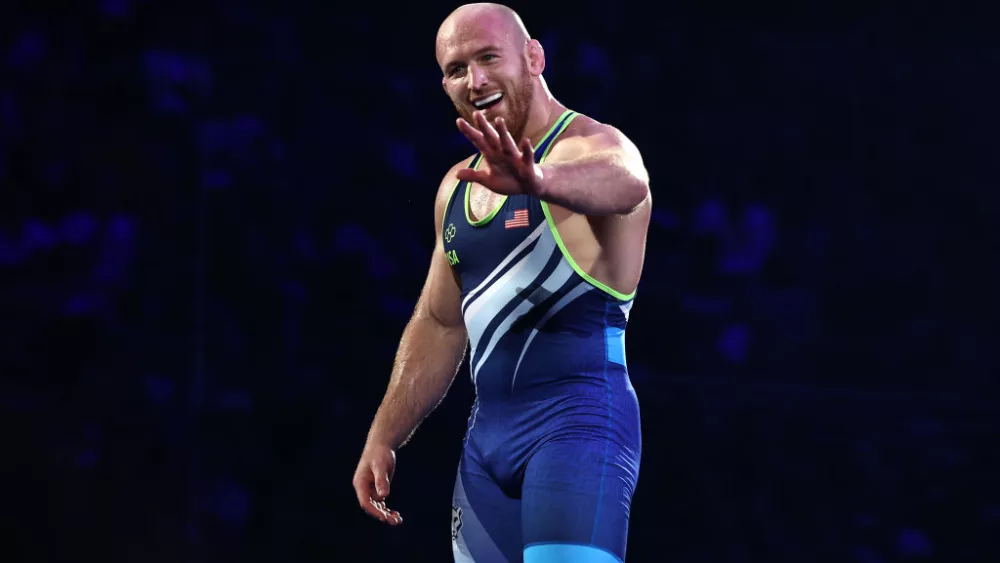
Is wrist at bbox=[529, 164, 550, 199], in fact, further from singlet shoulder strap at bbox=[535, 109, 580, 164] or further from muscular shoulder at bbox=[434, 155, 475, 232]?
muscular shoulder at bbox=[434, 155, 475, 232]

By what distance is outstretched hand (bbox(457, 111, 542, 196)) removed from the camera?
205cm

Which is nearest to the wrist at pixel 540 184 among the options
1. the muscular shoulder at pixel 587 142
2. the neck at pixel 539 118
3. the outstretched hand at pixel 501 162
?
the outstretched hand at pixel 501 162

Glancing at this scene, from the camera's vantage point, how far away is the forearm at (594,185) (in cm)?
215

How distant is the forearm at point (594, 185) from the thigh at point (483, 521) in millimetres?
676

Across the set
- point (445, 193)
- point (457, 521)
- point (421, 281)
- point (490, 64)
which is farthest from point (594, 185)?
point (421, 281)

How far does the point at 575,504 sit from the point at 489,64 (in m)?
0.95

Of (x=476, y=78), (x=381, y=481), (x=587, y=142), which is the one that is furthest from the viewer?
(x=381, y=481)

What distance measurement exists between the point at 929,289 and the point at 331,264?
7.15ft

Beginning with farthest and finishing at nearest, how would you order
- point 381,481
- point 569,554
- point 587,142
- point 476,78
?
point 381,481
point 476,78
point 587,142
point 569,554

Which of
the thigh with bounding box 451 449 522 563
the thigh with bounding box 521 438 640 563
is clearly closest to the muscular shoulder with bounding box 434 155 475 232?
the thigh with bounding box 451 449 522 563

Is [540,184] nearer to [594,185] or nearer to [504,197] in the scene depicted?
[594,185]

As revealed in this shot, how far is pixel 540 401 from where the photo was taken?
8.29 feet

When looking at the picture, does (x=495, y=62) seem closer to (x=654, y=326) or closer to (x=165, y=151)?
(x=654, y=326)

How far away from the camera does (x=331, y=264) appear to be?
4.54m
